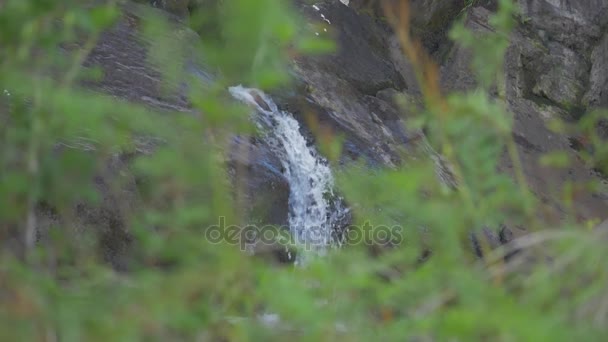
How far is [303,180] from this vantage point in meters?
9.09

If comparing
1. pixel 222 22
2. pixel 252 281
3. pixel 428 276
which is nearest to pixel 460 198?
pixel 428 276

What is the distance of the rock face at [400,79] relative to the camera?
9047 millimetres

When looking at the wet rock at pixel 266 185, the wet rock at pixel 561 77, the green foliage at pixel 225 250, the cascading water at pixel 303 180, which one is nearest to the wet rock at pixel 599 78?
the wet rock at pixel 561 77

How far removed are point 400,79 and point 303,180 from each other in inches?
206

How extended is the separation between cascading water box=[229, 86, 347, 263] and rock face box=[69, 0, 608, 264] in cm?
19

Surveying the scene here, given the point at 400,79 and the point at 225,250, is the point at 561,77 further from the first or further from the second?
the point at 225,250

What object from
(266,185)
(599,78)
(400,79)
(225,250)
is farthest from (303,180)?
(599,78)

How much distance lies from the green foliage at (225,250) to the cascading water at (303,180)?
6166 mm

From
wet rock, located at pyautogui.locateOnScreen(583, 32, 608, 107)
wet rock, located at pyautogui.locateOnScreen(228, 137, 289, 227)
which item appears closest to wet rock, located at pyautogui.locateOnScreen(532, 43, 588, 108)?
wet rock, located at pyautogui.locateOnScreen(583, 32, 608, 107)

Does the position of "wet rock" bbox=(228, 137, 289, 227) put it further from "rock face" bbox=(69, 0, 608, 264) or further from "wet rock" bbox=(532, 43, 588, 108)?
"wet rock" bbox=(532, 43, 588, 108)

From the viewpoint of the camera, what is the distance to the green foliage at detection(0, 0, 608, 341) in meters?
1.63

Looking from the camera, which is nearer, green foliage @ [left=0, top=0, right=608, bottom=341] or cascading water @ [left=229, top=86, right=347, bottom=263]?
green foliage @ [left=0, top=0, right=608, bottom=341]

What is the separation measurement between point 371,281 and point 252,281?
0.93 feet

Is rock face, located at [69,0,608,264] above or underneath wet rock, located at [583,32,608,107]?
Answer: underneath
